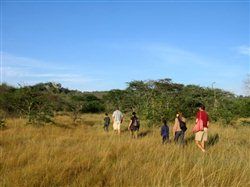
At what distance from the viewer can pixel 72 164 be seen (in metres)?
7.97

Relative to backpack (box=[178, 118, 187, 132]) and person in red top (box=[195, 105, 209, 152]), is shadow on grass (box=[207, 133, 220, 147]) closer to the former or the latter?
person in red top (box=[195, 105, 209, 152])

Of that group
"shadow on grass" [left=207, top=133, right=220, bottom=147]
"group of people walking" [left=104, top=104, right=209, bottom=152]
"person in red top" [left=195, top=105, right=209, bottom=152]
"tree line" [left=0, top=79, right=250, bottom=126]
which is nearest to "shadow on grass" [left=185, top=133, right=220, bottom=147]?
"shadow on grass" [left=207, top=133, right=220, bottom=147]

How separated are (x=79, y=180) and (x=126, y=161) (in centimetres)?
181

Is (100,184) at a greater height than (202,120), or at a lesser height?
lesser

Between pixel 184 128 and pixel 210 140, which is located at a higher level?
pixel 184 128

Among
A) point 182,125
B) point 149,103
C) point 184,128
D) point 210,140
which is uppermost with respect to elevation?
point 149,103

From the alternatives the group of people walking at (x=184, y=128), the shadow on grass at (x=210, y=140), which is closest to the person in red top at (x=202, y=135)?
the group of people walking at (x=184, y=128)

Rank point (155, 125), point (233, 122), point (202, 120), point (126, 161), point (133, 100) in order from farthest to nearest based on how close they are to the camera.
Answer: point (133, 100) → point (233, 122) → point (155, 125) → point (202, 120) → point (126, 161)

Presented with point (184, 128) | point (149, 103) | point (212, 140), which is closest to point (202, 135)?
point (184, 128)

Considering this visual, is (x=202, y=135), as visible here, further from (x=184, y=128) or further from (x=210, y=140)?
(x=210, y=140)

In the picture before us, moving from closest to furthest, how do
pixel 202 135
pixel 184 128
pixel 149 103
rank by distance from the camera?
pixel 202 135, pixel 184 128, pixel 149 103

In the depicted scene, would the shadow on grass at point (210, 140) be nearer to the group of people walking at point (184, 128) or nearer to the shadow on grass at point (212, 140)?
the shadow on grass at point (212, 140)

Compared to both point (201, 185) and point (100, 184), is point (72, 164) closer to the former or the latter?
point (100, 184)

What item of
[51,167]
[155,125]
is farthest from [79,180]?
[155,125]
